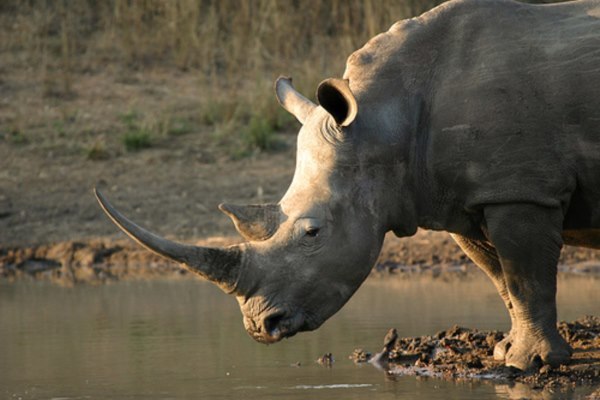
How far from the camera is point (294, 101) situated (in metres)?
7.80

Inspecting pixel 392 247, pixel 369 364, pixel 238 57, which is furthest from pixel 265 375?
pixel 238 57

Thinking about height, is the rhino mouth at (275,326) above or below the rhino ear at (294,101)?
below

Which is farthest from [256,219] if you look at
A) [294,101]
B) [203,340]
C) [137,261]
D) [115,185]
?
[115,185]

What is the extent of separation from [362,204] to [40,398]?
1.67 m

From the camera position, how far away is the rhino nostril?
6.77 meters

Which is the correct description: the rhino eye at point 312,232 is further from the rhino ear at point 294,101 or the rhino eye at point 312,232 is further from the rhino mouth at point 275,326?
the rhino ear at point 294,101

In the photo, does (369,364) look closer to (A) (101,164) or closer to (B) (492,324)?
(B) (492,324)

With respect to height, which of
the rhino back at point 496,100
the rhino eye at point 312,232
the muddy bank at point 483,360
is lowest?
the muddy bank at point 483,360

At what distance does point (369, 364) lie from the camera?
7.82 m

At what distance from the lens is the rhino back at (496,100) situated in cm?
715

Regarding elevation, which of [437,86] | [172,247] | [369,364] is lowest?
[369,364]

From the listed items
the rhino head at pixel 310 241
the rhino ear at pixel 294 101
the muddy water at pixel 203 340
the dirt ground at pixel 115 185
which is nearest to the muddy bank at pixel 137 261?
the dirt ground at pixel 115 185

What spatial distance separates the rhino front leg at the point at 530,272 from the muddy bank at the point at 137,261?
14.8 feet

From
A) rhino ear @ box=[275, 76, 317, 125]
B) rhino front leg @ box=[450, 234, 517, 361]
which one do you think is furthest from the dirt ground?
rhino ear @ box=[275, 76, 317, 125]
